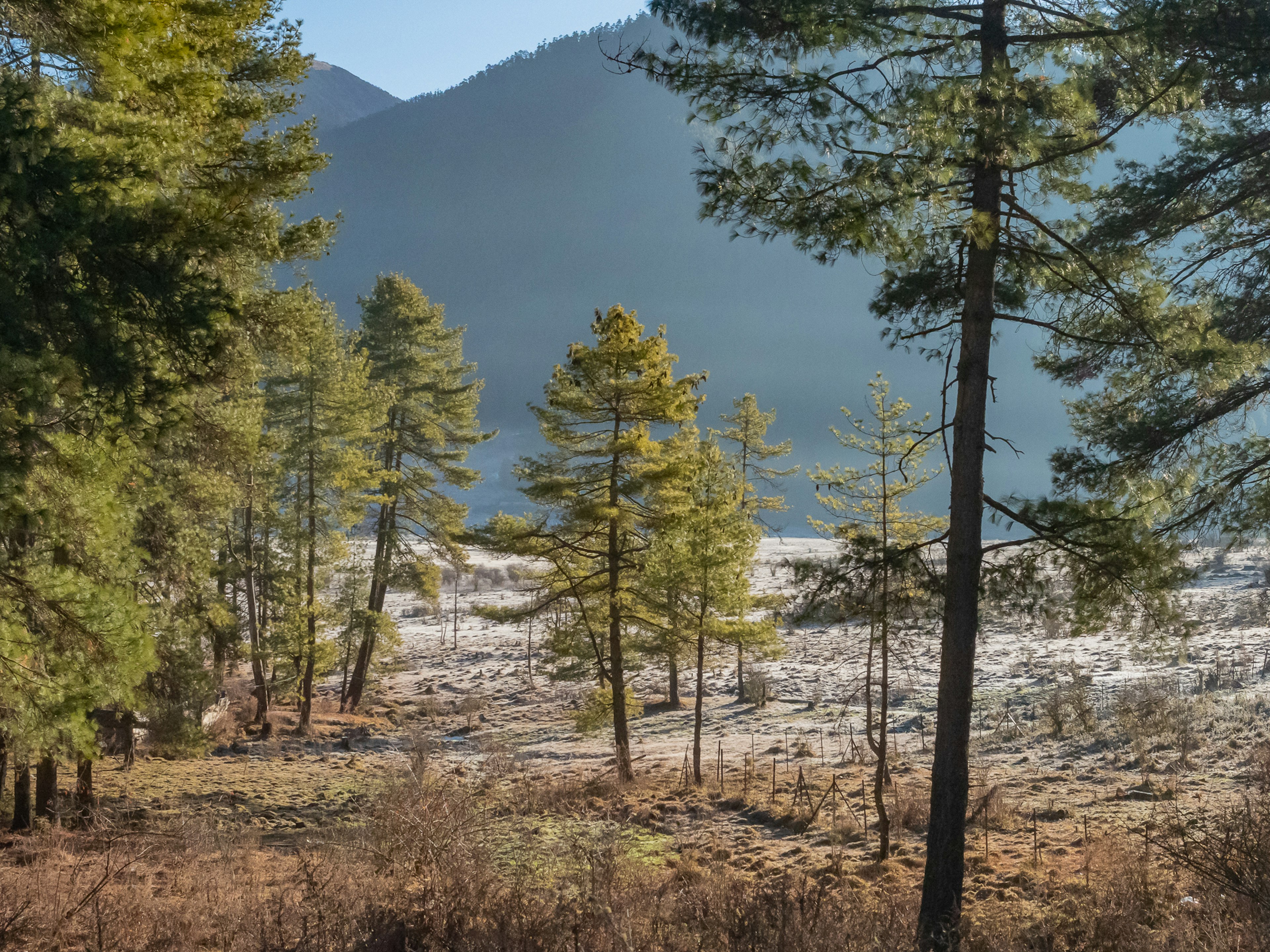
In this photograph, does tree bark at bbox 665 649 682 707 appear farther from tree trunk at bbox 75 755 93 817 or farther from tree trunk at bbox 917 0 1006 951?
tree trunk at bbox 917 0 1006 951

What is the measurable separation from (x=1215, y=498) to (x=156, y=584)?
50.8 feet

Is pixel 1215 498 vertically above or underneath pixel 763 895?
above

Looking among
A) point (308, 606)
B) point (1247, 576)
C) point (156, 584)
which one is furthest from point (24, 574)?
point (1247, 576)

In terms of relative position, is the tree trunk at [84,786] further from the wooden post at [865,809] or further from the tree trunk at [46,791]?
the wooden post at [865,809]

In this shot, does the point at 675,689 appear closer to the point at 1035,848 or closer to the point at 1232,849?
the point at 1035,848

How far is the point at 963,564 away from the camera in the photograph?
276 inches

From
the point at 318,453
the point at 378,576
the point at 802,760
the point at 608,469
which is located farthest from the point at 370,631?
the point at 802,760

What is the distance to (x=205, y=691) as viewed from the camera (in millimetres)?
13211

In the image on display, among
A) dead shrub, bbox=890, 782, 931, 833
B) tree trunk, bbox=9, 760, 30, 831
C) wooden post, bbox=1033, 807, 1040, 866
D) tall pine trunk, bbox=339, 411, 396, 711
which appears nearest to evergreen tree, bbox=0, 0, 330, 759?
tree trunk, bbox=9, 760, 30, 831

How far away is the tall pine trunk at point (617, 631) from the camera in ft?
56.3

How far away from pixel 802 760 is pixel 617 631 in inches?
248

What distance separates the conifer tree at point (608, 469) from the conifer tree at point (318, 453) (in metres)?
7.15

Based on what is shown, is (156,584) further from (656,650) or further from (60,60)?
(656,650)

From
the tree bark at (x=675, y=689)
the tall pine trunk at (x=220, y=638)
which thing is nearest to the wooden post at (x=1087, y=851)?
the tall pine trunk at (x=220, y=638)
